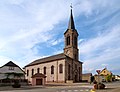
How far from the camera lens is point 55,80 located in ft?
226

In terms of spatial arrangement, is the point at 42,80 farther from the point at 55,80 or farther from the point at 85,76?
the point at 85,76

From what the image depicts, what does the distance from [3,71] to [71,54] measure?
23765 mm

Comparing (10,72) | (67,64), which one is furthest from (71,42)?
(10,72)

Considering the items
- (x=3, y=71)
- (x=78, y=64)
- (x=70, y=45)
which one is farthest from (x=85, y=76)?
(x=3, y=71)

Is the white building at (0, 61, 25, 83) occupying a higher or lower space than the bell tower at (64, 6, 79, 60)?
lower

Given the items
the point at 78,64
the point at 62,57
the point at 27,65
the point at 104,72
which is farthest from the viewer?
the point at 104,72

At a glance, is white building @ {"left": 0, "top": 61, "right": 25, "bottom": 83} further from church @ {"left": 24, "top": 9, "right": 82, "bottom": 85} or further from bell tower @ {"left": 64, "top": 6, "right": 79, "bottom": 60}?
bell tower @ {"left": 64, "top": 6, "right": 79, "bottom": 60}

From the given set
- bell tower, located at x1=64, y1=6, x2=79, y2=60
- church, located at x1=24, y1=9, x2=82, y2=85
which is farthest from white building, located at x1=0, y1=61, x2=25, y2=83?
bell tower, located at x1=64, y1=6, x2=79, y2=60

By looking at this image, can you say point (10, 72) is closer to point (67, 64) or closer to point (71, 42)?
point (67, 64)

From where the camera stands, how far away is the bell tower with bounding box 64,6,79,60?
2738 inches

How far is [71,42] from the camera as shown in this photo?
229 ft

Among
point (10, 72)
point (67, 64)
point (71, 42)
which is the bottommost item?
point (10, 72)

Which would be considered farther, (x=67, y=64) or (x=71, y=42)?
(x=71, y=42)

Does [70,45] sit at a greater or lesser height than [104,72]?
greater
